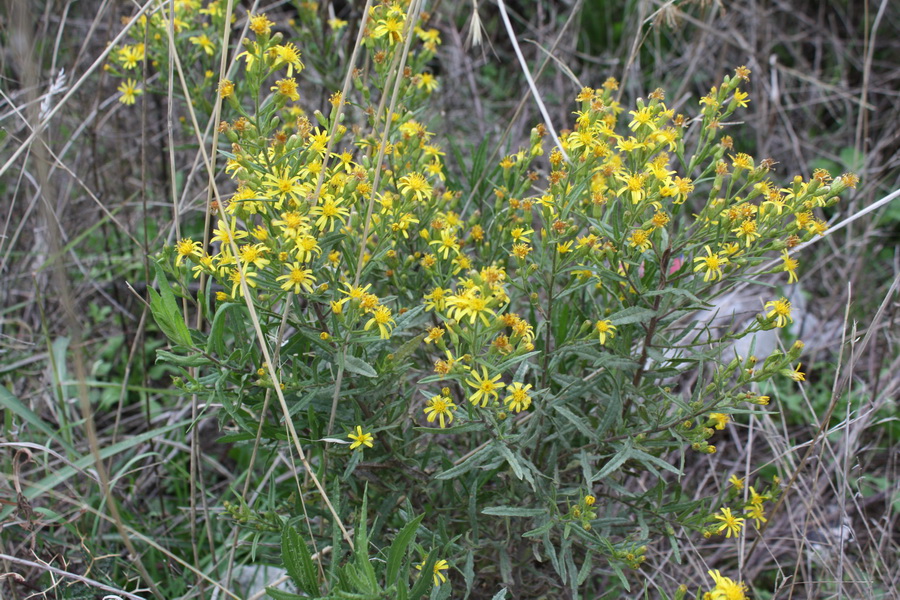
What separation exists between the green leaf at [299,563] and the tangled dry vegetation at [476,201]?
36 cm

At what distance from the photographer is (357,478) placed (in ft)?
6.66

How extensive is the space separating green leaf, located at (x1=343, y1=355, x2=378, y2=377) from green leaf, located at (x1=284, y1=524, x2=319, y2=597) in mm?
378

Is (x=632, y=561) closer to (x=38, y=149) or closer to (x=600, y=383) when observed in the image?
(x=600, y=383)

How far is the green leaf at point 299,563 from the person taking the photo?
1599mm

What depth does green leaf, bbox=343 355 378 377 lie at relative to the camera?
1646mm

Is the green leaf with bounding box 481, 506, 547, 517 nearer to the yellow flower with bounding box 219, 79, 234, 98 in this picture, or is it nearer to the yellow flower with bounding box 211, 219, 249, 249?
the yellow flower with bounding box 211, 219, 249, 249

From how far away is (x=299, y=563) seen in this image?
64.3 inches

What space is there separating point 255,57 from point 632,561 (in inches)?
60.2

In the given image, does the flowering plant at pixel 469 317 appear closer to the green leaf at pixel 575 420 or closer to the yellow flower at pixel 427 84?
the green leaf at pixel 575 420

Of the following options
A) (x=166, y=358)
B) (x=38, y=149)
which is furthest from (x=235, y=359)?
(x=38, y=149)

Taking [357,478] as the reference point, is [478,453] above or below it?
above

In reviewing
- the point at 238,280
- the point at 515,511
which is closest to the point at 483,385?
the point at 515,511

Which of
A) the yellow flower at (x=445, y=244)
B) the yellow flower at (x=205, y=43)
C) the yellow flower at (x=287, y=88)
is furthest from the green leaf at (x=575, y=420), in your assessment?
the yellow flower at (x=205, y=43)

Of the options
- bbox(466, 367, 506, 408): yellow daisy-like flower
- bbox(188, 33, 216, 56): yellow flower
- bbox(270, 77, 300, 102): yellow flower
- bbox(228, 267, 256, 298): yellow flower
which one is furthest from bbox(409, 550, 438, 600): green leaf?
bbox(188, 33, 216, 56): yellow flower
